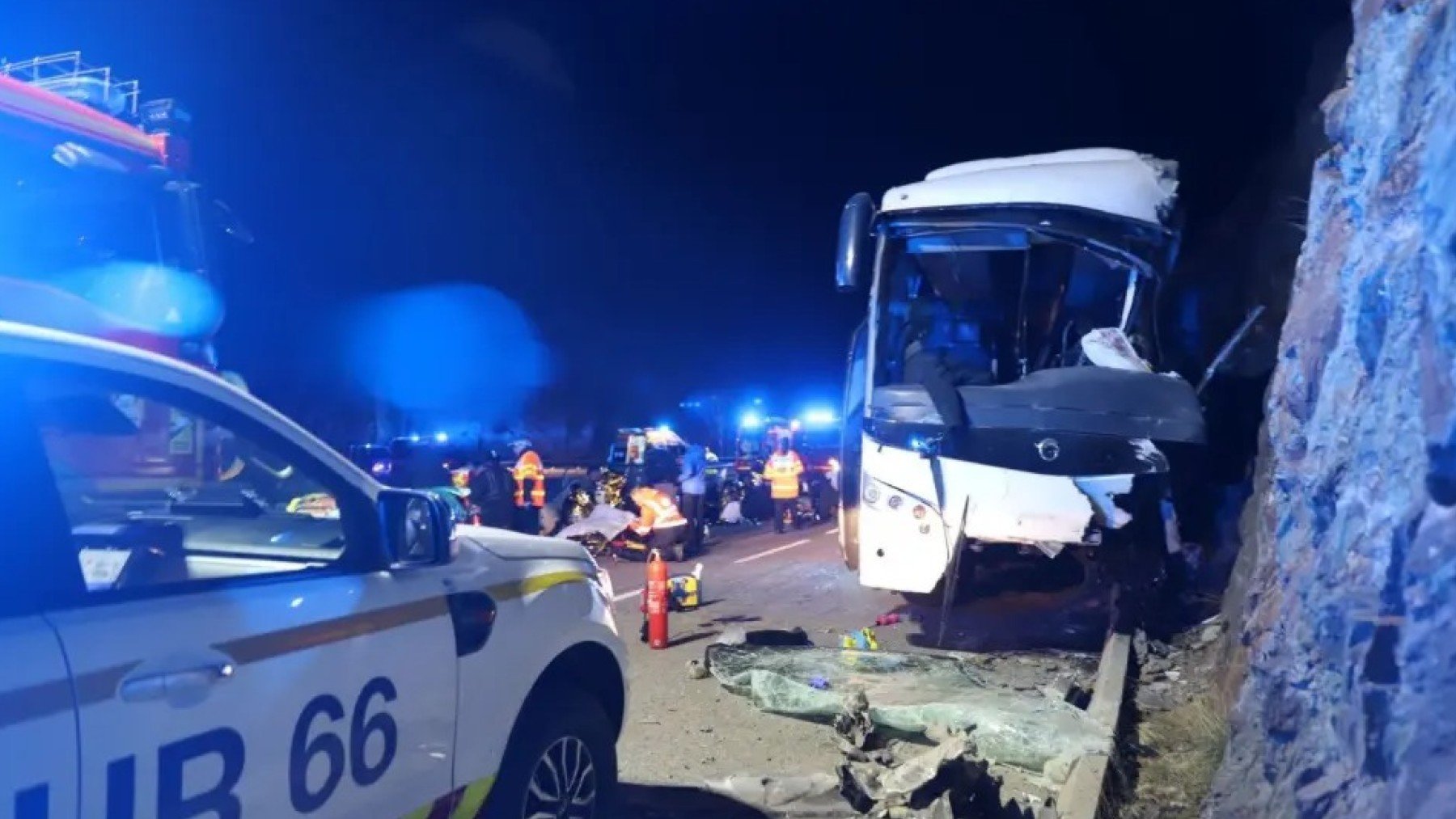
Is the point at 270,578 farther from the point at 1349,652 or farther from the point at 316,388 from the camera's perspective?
the point at 316,388

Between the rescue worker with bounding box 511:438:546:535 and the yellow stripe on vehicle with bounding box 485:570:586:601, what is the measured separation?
10.2m

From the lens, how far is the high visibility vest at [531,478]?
47.3 feet

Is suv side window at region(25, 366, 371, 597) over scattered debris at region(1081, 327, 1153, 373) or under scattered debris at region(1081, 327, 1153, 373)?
under

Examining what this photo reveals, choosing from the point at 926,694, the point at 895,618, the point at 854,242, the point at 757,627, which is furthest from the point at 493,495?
the point at 926,694

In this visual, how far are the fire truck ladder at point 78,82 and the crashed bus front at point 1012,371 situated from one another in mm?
4843

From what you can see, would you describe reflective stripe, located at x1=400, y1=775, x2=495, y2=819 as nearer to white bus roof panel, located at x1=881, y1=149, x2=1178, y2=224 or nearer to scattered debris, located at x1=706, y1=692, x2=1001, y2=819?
scattered debris, located at x1=706, y1=692, x2=1001, y2=819

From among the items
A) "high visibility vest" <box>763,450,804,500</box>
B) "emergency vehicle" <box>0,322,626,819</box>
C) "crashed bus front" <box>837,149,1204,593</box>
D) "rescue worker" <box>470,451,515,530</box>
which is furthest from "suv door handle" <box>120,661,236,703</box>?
"high visibility vest" <box>763,450,804,500</box>

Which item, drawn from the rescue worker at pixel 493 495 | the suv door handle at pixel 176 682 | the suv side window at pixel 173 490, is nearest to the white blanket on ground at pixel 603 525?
the rescue worker at pixel 493 495

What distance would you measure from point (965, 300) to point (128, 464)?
6612 millimetres

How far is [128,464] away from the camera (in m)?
4.16

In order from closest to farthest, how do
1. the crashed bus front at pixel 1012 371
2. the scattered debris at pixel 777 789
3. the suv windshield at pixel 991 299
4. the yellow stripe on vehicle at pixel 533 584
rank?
the yellow stripe on vehicle at pixel 533 584 → the scattered debris at pixel 777 789 → the crashed bus front at pixel 1012 371 → the suv windshield at pixel 991 299

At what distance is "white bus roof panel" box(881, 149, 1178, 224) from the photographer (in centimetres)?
778

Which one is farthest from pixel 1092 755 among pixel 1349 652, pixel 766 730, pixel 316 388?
pixel 316 388

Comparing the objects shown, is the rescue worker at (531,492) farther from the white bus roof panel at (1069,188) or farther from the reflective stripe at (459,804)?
the reflective stripe at (459,804)
